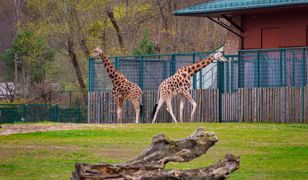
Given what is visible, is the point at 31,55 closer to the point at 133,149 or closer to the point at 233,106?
the point at 233,106

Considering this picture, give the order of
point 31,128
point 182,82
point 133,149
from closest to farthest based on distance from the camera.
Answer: point 133,149 < point 31,128 < point 182,82

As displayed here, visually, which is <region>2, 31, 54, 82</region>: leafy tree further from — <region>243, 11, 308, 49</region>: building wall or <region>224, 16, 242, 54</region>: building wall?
<region>243, 11, 308, 49</region>: building wall

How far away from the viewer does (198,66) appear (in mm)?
35688

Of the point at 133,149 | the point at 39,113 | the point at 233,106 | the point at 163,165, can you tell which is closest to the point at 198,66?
the point at 233,106

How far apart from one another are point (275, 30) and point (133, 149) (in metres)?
17.9

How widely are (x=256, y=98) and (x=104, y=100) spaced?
24.0 feet

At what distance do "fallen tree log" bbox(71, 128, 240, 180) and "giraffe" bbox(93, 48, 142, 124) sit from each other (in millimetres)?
23529

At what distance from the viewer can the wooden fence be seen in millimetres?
33594

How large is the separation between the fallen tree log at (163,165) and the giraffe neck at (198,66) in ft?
73.4

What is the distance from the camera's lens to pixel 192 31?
60.1 m

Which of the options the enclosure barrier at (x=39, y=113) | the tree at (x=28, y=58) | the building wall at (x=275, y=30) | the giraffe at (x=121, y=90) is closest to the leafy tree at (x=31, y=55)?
the tree at (x=28, y=58)

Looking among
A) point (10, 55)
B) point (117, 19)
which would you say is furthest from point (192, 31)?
point (10, 55)

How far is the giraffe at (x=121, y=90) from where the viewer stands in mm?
36938

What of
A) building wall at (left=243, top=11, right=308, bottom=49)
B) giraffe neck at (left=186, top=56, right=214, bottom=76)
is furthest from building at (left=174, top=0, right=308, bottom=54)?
giraffe neck at (left=186, top=56, right=214, bottom=76)
